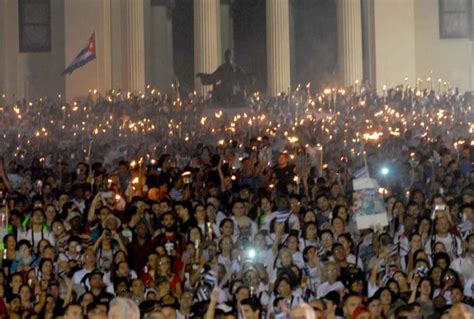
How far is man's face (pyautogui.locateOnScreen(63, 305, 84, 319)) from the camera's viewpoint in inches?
699

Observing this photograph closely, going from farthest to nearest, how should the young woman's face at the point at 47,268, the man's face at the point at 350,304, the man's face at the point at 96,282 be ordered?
1. the young woman's face at the point at 47,268
2. the man's face at the point at 96,282
3. the man's face at the point at 350,304

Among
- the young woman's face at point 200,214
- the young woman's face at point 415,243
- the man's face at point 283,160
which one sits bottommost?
the young woman's face at point 415,243

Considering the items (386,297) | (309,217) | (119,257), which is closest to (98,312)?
(386,297)

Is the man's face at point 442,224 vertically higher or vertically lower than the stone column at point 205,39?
lower

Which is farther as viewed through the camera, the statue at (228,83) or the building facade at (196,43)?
the building facade at (196,43)

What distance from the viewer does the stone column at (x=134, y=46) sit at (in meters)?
53.1

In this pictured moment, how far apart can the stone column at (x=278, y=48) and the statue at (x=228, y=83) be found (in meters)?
4.39

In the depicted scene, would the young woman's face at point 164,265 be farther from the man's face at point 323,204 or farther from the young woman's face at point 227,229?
the man's face at point 323,204

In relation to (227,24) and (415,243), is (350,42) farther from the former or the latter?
(415,243)

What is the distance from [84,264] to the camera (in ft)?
70.4

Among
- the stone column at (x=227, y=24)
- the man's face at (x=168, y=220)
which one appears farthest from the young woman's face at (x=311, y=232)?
the stone column at (x=227, y=24)

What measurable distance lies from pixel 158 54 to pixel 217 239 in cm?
3673

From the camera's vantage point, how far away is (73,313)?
58.4ft

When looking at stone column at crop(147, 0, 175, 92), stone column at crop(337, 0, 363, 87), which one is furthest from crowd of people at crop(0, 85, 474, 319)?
stone column at crop(147, 0, 175, 92)
